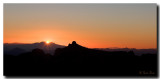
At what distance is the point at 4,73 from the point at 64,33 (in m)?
1.50

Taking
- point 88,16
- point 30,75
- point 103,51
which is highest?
point 88,16

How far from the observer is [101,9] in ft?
24.1

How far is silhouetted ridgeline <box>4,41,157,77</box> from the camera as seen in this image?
727cm

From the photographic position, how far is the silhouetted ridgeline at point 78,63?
286 inches

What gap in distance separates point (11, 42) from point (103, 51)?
1.93 m

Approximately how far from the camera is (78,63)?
24.1ft

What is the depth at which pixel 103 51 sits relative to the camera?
730cm

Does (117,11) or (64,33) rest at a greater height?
(117,11)

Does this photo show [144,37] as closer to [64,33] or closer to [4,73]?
[64,33]

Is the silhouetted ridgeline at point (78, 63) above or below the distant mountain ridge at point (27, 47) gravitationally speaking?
below

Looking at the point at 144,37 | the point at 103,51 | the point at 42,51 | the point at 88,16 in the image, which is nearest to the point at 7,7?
the point at 42,51

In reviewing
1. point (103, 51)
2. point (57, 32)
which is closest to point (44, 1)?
point (57, 32)

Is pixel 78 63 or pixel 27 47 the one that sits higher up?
pixel 27 47

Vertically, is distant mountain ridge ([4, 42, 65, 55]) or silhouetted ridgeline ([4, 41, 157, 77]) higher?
distant mountain ridge ([4, 42, 65, 55])
